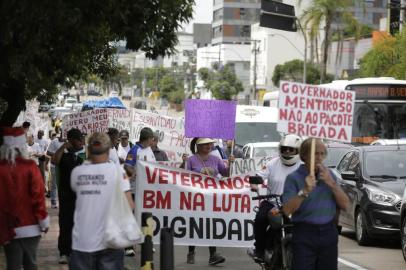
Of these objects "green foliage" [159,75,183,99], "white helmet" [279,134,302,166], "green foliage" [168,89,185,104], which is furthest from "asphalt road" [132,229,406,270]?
"green foliage" [159,75,183,99]

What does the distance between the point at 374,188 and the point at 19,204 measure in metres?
8.25

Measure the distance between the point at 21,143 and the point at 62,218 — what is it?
10.8 ft

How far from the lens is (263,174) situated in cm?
1178

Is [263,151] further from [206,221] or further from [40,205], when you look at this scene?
[40,205]

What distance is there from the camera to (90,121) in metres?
20.3

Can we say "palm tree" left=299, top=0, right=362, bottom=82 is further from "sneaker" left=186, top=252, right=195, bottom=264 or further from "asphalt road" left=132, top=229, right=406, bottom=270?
"sneaker" left=186, top=252, right=195, bottom=264

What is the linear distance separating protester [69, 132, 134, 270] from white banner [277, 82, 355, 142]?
185 cm

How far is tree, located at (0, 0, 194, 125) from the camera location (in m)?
9.40

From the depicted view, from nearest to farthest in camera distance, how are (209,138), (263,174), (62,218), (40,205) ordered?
(40,205) < (263,174) < (62,218) < (209,138)

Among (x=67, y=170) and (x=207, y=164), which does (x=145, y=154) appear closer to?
(x=207, y=164)

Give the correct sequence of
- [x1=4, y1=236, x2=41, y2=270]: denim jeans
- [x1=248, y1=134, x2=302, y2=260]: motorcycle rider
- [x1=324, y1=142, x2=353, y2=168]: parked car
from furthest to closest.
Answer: [x1=324, y1=142, x2=353, y2=168]: parked car, [x1=248, y1=134, x2=302, y2=260]: motorcycle rider, [x1=4, y1=236, x2=41, y2=270]: denim jeans

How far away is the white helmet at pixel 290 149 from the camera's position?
11148mm

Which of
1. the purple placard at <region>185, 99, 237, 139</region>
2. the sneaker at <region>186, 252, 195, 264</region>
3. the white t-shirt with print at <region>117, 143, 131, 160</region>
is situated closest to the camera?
the sneaker at <region>186, 252, 195, 264</region>

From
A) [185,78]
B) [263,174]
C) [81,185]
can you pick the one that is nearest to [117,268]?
[81,185]
